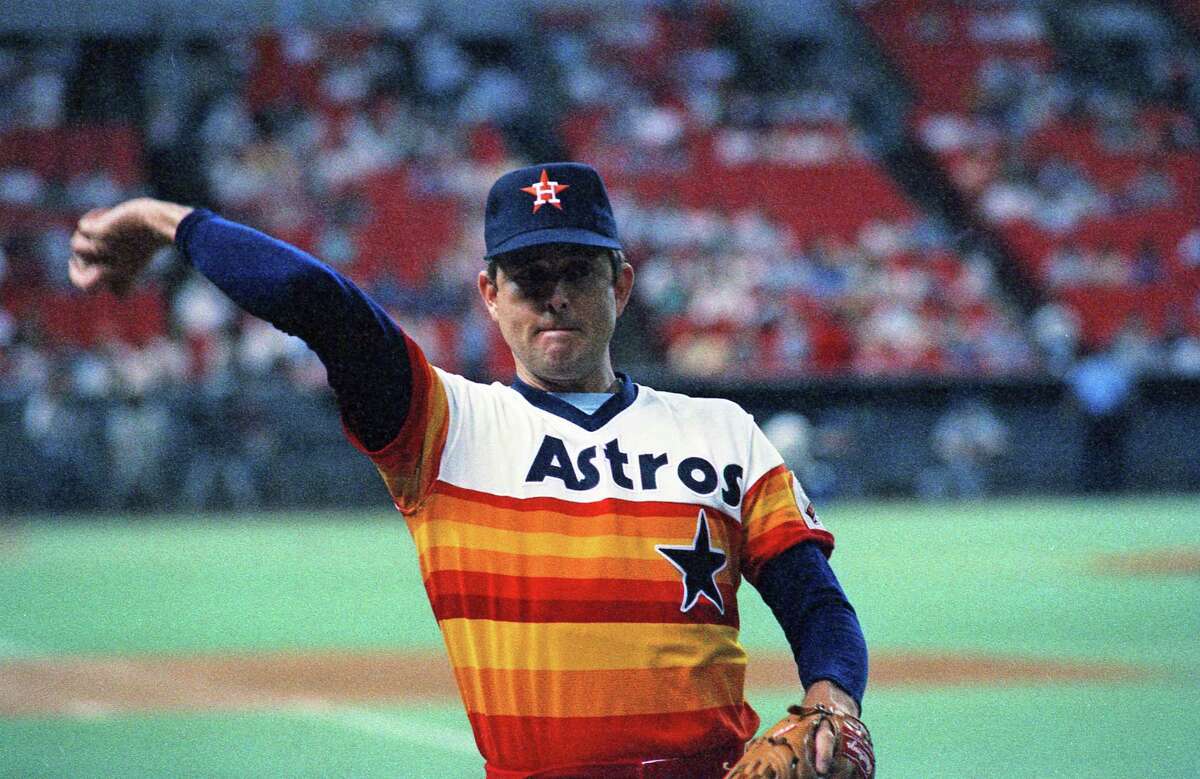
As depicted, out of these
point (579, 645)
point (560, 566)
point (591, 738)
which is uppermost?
point (560, 566)

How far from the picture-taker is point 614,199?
22984mm

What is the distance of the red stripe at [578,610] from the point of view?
9.57 ft

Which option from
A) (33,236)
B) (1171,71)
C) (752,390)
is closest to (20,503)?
(33,236)

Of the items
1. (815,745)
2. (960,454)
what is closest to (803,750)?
(815,745)

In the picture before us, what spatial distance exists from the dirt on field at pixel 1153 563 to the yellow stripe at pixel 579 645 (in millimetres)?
11896

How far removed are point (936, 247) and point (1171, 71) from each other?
6.87 metres

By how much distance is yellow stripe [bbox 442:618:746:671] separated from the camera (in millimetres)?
2906

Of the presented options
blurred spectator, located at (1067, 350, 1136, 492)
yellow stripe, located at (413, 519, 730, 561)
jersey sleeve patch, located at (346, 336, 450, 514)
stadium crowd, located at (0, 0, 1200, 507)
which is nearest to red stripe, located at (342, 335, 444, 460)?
jersey sleeve patch, located at (346, 336, 450, 514)

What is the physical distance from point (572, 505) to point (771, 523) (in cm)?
37

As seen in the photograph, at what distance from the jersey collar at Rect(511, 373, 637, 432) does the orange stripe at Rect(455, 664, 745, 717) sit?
1.50ft

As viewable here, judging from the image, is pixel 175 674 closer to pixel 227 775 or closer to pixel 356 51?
pixel 227 775

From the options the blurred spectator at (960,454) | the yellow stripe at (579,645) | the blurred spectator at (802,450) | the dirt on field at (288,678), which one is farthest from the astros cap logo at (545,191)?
the blurred spectator at (960,454)

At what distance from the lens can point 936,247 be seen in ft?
76.5

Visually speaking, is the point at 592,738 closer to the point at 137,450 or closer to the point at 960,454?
the point at 137,450
